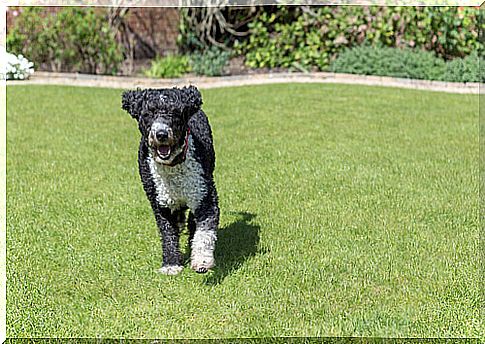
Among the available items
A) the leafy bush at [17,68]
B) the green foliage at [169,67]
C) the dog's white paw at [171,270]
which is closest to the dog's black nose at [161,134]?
the dog's white paw at [171,270]

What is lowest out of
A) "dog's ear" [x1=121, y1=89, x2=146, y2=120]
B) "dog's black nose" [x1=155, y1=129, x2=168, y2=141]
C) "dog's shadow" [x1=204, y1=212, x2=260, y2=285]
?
"dog's shadow" [x1=204, y1=212, x2=260, y2=285]

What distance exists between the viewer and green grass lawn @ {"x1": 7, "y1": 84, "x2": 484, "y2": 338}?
426 cm

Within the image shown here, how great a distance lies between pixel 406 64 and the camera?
12.8 meters

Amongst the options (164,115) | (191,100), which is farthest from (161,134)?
(191,100)

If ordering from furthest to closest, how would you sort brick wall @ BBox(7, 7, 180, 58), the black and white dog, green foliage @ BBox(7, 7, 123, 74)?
brick wall @ BBox(7, 7, 180, 58) → green foliage @ BBox(7, 7, 123, 74) → the black and white dog

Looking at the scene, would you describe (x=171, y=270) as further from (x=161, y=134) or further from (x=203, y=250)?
(x=161, y=134)

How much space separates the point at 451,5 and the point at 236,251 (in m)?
9.36

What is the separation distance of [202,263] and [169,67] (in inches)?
399

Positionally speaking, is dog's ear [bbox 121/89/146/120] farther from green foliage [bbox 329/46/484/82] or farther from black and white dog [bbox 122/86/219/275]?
green foliage [bbox 329/46/484/82]

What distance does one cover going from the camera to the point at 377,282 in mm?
4711

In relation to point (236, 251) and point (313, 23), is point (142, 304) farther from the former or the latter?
point (313, 23)

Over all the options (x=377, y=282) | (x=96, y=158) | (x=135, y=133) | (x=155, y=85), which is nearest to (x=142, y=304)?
(x=377, y=282)

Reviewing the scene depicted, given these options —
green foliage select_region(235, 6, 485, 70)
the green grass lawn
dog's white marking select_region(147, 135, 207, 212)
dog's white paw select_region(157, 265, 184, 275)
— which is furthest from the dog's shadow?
green foliage select_region(235, 6, 485, 70)

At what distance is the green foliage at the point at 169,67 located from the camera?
1394 cm
